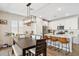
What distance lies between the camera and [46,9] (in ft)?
6.16

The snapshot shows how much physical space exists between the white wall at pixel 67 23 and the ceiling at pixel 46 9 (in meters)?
0.09

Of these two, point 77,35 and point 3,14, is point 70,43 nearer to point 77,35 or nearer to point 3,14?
point 77,35

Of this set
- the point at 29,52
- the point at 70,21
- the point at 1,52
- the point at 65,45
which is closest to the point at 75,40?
the point at 65,45

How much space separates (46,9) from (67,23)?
49 cm

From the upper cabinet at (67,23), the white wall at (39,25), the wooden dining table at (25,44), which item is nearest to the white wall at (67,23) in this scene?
the upper cabinet at (67,23)

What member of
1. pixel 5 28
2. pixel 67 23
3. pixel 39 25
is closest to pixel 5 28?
pixel 5 28

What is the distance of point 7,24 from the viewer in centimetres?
188

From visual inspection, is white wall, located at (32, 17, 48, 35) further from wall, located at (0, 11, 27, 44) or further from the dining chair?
wall, located at (0, 11, 27, 44)

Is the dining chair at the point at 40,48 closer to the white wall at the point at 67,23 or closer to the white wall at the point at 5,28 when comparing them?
the white wall at the point at 67,23

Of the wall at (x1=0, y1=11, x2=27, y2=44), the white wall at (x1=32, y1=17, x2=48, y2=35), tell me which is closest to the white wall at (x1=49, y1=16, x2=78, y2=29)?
the white wall at (x1=32, y1=17, x2=48, y2=35)

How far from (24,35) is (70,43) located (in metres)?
0.92

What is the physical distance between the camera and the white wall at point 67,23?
1746 mm

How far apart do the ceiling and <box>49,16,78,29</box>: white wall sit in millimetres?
91

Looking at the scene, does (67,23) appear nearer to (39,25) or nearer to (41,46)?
(39,25)
